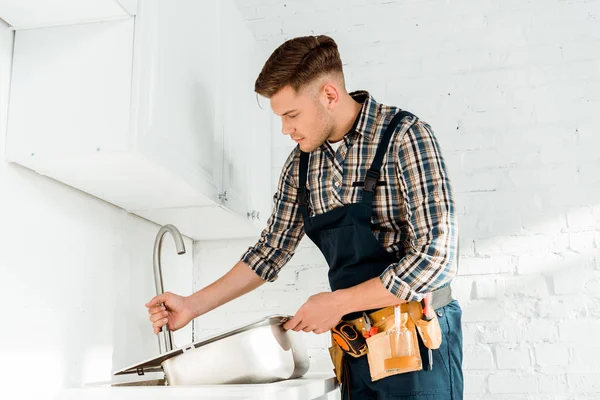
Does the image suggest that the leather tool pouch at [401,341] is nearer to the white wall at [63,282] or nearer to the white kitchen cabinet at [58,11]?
the white wall at [63,282]

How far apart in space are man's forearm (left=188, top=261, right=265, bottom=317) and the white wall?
29 cm

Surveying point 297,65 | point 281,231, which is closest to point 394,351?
point 281,231

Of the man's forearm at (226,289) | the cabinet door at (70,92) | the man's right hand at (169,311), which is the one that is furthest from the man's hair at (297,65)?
the man's right hand at (169,311)

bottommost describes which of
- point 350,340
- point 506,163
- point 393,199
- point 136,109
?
point 350,340

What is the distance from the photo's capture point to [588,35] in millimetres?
2414

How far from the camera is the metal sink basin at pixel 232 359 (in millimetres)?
1500

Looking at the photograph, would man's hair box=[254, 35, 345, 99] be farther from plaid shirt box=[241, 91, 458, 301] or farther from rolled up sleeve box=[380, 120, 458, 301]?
rolled up sleeve box=[380, 120, 458, 301]

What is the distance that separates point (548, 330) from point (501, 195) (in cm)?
51

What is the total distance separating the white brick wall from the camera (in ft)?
7.36

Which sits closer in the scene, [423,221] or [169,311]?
[423,221]

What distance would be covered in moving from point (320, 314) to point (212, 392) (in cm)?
35

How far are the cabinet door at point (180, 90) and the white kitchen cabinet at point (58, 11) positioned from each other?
2.6 inches

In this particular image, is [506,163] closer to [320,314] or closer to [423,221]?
[423,221]

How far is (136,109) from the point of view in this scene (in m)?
1.41
